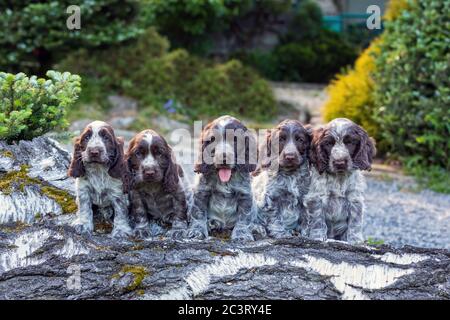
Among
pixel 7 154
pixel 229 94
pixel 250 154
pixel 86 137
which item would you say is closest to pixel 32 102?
pixel 7 154

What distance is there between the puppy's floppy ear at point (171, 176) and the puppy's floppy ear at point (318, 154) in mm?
903

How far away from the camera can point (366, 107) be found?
11.4m

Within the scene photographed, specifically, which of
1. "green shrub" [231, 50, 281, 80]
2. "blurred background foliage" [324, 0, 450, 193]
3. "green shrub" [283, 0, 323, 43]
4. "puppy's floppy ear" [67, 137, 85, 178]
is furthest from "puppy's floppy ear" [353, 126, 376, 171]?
"green shrub" [283, 0, 323, 43]

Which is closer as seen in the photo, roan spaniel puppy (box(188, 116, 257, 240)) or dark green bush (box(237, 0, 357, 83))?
roan spaniel puppy (box(188, 116, 257, 240))

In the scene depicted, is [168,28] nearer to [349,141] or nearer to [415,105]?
[415,105]

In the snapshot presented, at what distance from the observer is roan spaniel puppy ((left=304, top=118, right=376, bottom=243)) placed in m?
4.93

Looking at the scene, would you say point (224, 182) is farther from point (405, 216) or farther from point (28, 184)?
point (405, 216)

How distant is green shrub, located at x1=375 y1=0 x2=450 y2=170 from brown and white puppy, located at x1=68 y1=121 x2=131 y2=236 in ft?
20.2

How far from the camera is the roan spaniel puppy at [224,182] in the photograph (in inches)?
191

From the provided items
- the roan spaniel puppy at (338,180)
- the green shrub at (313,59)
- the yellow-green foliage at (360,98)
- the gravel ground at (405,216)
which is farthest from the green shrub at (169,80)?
the roan spaniel puppy at (338,180)

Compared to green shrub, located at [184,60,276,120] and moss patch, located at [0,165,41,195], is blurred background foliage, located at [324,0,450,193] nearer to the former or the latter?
green shrub, located at [184,60,276,120]

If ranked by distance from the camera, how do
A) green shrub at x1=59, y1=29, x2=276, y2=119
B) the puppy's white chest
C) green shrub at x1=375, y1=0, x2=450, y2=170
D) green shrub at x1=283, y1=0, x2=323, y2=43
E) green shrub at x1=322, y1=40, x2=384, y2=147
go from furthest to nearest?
green shrub at x1=283, y1=0, x2=323, y2=43 → green shrub at x1=59, y1=29, x2=276, y2=119 → green shrub at x1=322, y1=40, x2=384, y2=147 → green shrub at x1=375, y1=0, x2=450, y2=170 → the puppy's white chest

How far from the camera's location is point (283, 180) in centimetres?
519

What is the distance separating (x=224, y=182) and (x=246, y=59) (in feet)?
46.1
